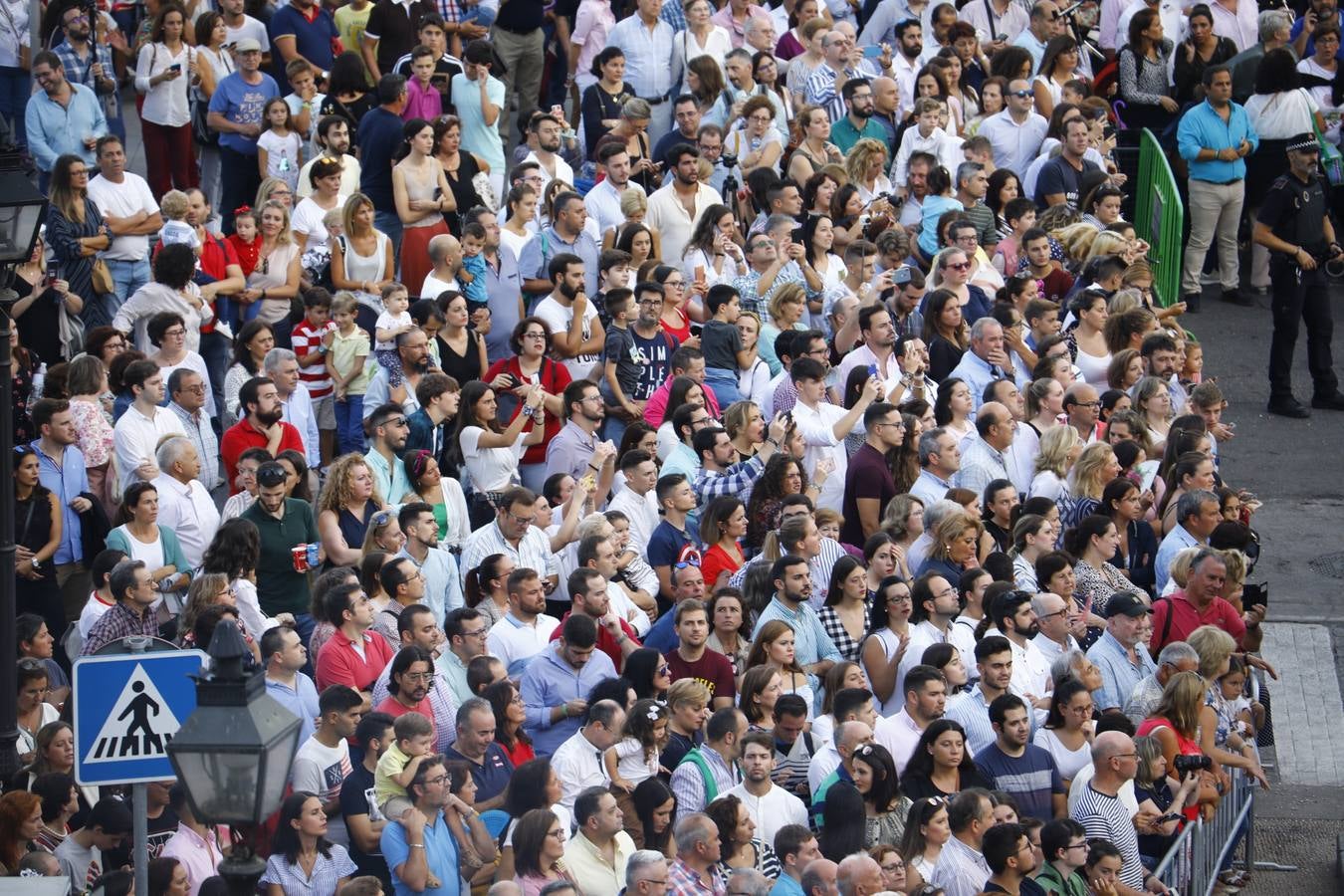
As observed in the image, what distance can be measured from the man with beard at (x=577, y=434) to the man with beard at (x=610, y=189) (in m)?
3.08

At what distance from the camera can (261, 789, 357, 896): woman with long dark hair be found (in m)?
10.1

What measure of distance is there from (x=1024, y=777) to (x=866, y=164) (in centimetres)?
777

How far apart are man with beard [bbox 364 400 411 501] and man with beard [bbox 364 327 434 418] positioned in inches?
33.5

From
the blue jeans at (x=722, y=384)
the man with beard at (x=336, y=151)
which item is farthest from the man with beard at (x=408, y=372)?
the man with beard at (x=336, y=151)

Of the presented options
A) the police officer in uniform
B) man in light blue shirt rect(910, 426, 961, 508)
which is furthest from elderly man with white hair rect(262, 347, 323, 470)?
the police officer in uniform

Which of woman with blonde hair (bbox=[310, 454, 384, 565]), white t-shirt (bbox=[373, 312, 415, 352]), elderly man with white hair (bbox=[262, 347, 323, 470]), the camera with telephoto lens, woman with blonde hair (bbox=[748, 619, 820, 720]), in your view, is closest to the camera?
woman with blonde hair (bbox=[748, 619, 820, 720])

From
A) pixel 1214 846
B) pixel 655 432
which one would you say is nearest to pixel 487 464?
pixel 655 432

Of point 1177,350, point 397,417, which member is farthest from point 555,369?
point 1177,350

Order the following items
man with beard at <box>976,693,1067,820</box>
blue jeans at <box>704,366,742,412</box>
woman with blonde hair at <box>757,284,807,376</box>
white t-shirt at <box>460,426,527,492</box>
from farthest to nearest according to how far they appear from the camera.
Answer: woman with blonde hair at <box>757,284,807,376</box> < blue jeans at <box>704,366,742,412</box> < white t-shirt at <box>460,426,527,492</box> < man with beard at <box>976,693,1067,820</box>

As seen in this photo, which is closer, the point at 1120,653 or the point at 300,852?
the point at 300,852

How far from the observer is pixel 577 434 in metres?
14.4

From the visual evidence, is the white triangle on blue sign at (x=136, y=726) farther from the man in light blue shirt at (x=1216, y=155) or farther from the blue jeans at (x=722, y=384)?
the man in light blue shirt at (x=1216, y=155)

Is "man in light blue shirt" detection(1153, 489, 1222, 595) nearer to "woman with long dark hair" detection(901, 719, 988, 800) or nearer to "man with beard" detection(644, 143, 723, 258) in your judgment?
"woman with long dark hair" detection(901, 719, 988, 800)

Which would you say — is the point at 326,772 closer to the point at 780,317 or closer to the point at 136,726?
the point at 136,726
